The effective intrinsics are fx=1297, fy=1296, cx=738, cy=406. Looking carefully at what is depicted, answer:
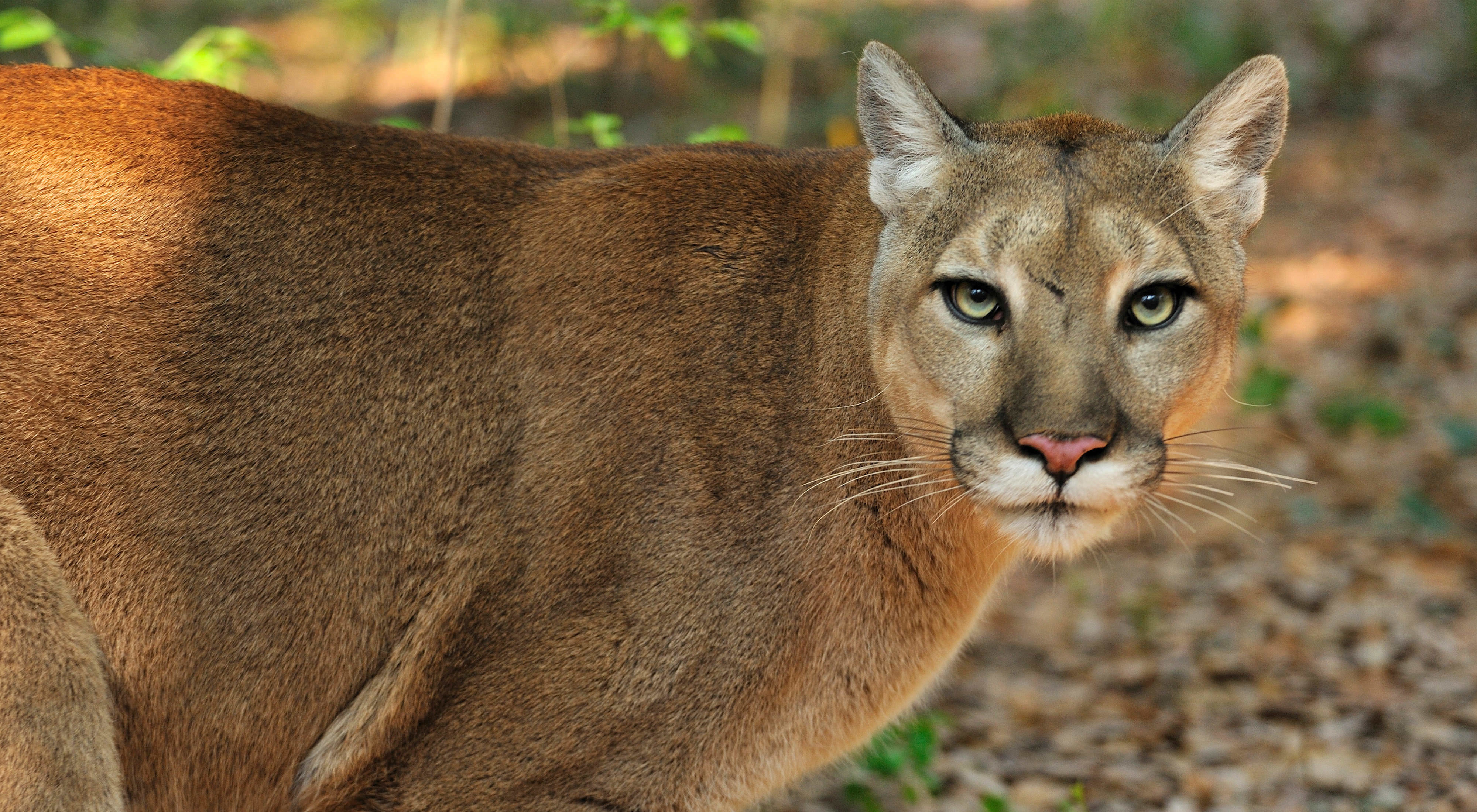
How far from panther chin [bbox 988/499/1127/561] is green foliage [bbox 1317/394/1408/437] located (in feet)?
16.6

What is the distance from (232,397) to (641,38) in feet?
31.7

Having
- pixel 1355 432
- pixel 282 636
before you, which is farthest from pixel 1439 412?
pixel 282 636

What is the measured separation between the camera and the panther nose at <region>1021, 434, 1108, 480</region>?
307cm

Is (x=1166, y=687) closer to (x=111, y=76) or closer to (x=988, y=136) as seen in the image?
(x=988, y=136)

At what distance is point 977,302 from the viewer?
3414 millimetres

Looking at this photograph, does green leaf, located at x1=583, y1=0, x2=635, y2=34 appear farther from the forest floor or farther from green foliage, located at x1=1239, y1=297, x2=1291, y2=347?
green foliage, located at x1=1239, y1=297, x2=1291, y2=347

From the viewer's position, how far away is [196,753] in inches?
131

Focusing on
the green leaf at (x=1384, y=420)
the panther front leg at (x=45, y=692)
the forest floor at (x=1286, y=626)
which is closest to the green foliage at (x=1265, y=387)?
the forest floor at (x=1286, y=626)

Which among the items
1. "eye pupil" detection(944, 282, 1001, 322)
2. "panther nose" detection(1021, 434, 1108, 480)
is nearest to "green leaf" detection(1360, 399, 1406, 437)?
"eye pupil" detection(944, 282, 1001, 322)

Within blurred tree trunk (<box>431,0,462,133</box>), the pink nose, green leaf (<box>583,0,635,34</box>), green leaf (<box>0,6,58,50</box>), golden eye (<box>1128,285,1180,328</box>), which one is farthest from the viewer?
blurred tree trunk (<box>431,0,462,133</box>)

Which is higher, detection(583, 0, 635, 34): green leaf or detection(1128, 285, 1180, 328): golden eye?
detection(583, 0, 635, 34): green leaf

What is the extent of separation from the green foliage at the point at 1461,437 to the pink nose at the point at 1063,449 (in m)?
5.21

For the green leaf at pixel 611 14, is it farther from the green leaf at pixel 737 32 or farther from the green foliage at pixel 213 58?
the green foliage at pixel 213 58

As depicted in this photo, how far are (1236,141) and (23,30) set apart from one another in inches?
158
